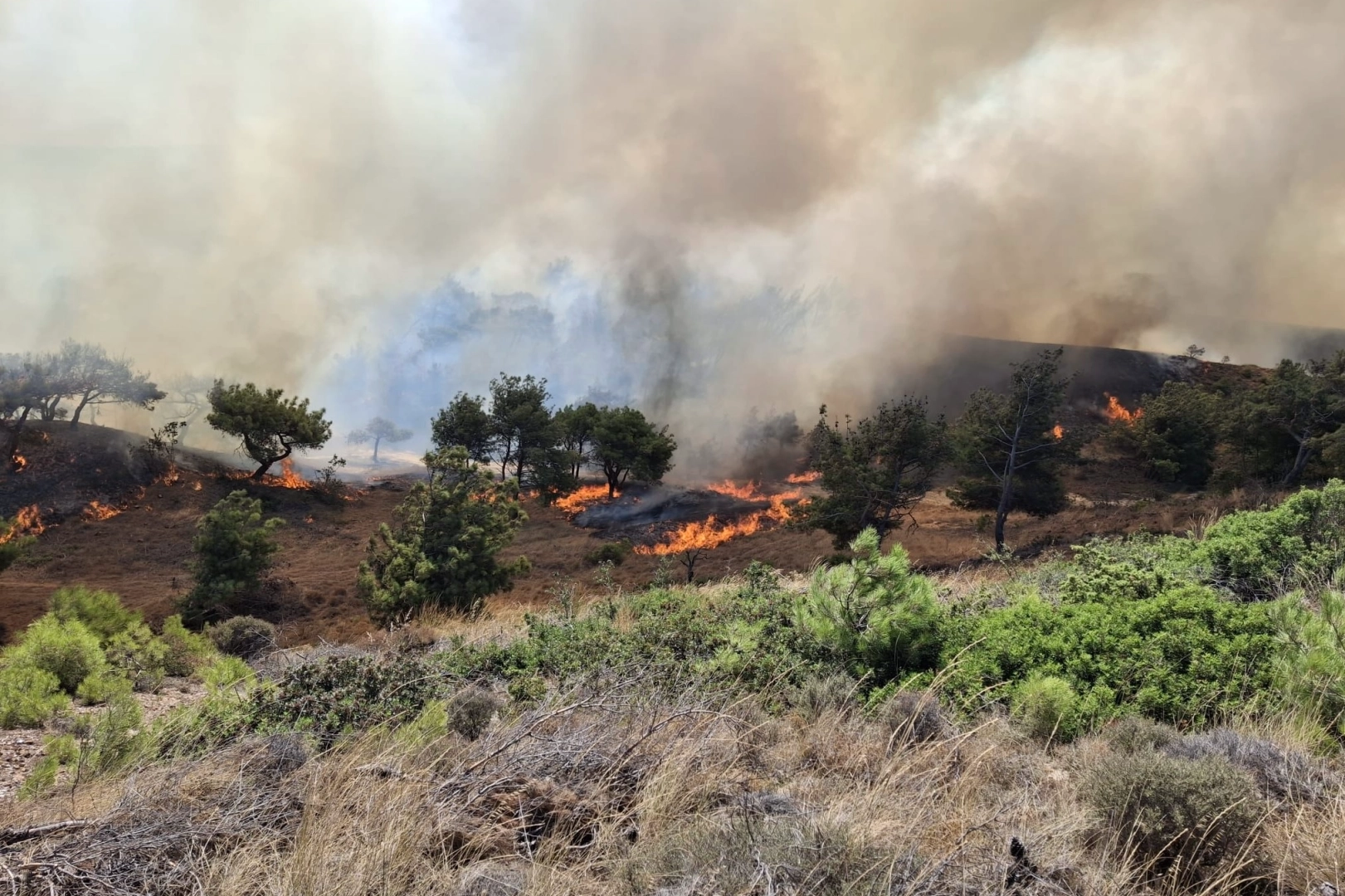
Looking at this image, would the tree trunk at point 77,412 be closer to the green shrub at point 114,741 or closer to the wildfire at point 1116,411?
the green shrub at point 114,741

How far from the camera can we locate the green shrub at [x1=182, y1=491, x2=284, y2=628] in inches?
801

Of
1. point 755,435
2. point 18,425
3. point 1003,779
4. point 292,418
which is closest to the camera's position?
point 1003,779

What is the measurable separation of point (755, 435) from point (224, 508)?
2094 inches

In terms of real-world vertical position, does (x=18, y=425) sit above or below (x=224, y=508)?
above

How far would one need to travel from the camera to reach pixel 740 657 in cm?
589

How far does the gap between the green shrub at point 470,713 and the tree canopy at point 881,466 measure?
2031 cm

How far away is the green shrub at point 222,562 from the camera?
20344mm

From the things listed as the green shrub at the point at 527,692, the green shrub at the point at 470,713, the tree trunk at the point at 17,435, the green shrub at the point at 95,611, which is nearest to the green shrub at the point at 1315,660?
the green shrub at the point at 527,692

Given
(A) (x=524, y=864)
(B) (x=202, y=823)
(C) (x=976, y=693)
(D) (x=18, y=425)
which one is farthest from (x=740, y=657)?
(D) (x=18, y=425)

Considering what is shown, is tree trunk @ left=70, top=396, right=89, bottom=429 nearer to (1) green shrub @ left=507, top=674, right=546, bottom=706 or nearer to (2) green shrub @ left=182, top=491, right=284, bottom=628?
(2) green shrub @ left=182, top=491, right=284, bottom=628

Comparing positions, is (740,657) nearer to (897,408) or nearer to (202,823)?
(202,823)

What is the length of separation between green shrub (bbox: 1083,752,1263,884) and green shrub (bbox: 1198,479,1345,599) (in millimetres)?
5821

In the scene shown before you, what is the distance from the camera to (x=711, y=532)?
135ft

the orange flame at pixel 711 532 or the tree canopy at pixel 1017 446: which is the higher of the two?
the tree canopy at pixel 1017 446
